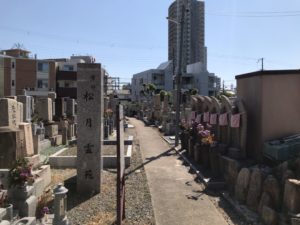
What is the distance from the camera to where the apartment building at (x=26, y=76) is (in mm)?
60000

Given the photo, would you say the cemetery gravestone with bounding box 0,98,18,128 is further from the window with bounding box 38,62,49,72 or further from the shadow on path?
the window with bounding box 38,62,49,72

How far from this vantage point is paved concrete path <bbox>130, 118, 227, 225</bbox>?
8.09m

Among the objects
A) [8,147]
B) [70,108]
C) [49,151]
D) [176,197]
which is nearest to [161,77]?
[70,108]

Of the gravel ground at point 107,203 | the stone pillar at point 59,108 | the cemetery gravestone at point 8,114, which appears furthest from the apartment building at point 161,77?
the cemetery gravestone at point 8,114

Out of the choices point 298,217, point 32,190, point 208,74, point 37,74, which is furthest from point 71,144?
point 208,74

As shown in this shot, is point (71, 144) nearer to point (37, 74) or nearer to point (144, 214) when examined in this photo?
point (144, 214)

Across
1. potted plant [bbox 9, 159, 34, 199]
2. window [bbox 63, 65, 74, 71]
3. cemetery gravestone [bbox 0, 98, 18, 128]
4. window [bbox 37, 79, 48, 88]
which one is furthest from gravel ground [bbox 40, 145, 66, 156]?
window [bbox 63, 65, 74, 71]

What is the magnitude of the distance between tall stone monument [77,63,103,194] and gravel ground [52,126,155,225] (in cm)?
74

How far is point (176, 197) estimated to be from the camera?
9.84 meters

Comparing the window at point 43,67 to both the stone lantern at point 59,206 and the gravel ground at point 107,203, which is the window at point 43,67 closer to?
the gravel ground at point 107,203

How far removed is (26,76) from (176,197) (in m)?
56.0

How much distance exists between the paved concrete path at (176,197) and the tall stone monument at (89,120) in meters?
1.86

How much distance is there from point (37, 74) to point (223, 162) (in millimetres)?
53972

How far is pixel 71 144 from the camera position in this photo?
1891 centimetres
